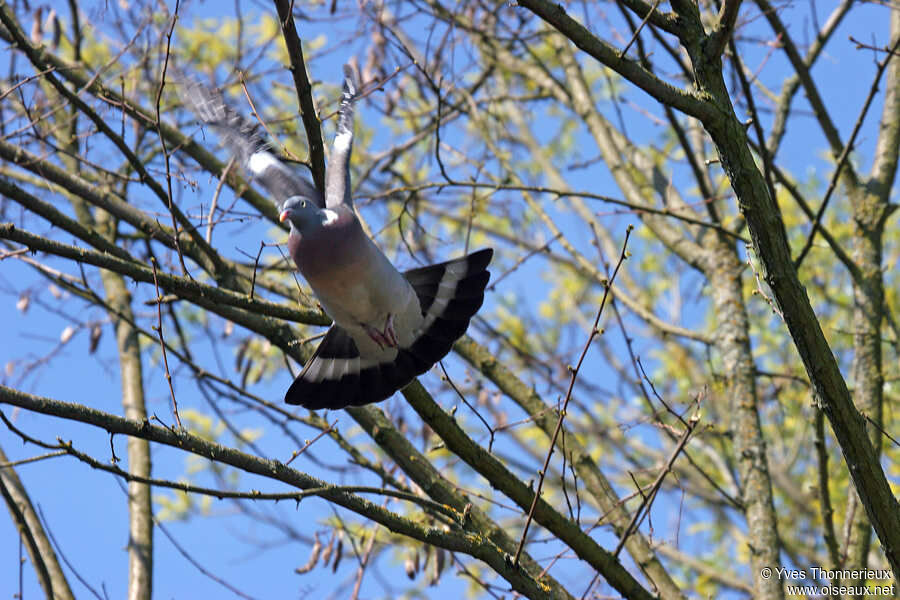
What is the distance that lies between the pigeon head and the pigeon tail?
1.36ft

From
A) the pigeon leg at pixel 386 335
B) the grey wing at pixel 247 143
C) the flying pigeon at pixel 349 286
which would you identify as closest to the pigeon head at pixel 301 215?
the flying pigeon at pixel 349 286

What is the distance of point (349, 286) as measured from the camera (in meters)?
3.00

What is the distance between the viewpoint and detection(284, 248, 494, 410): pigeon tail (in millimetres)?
3188

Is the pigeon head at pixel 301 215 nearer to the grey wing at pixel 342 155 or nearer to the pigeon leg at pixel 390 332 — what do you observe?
the grey wing at pixel 342 155

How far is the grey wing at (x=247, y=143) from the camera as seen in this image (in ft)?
11.0

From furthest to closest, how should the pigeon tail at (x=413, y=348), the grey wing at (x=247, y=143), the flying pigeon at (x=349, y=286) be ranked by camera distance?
the grey wing at (x=247, y=143)
the pigeon tail at (x=413, y=348)
the flying pigeon at (x=349, y=286)

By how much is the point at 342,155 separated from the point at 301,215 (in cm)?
36

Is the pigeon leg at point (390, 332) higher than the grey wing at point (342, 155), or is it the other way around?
the grey wing at point (342, 155)

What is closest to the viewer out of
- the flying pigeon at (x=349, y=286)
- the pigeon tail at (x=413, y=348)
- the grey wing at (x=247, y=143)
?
the flying pigeon at (x=349, y=286)

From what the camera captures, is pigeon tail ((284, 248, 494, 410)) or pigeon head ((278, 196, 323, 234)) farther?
pigeon tail ((284, 248, 494, 410))

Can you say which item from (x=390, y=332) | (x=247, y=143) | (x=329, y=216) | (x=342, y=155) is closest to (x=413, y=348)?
(x=390, y=332)

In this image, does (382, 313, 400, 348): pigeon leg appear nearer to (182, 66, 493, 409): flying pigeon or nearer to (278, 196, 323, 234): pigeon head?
(182, 66, 493, 409): flying pigeon

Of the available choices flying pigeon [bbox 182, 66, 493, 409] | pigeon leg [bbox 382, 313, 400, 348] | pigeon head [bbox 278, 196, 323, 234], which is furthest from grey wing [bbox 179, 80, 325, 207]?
pigeon leg [bbox 382, 313, 400, 348]

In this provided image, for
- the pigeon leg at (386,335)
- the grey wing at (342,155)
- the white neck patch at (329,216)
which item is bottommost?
the pigeon leg at (386,335)
